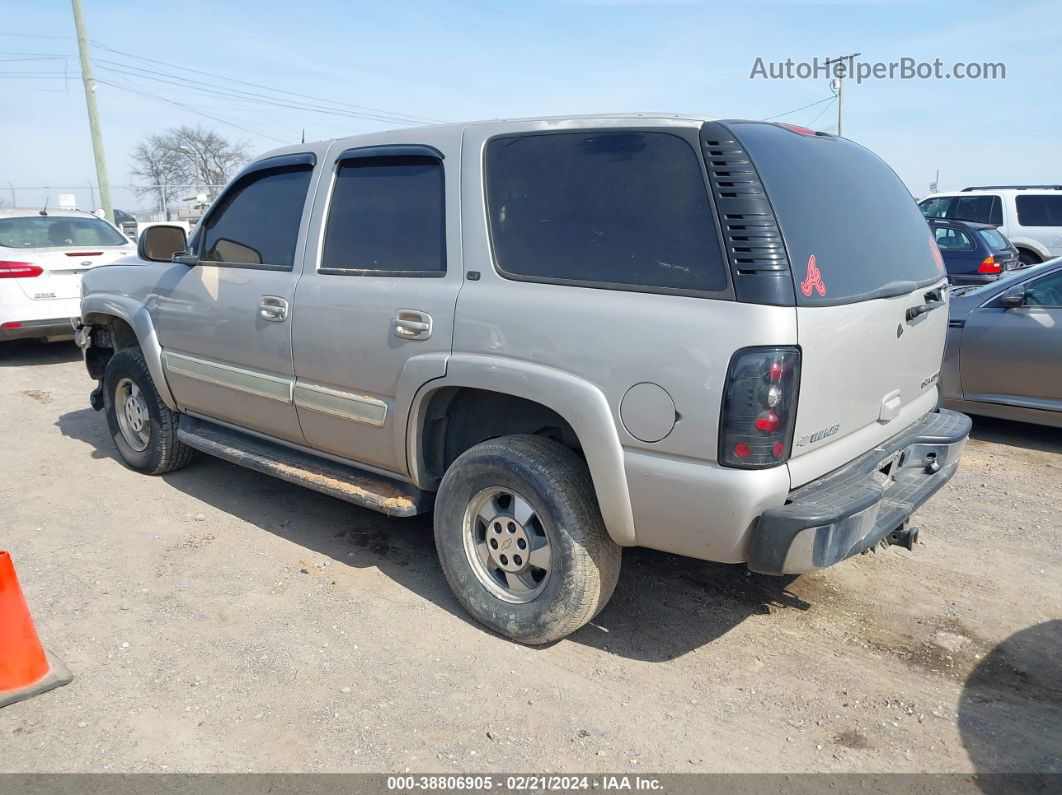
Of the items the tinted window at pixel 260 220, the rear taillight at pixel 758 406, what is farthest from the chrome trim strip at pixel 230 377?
the rear taillight at pixel 758 406

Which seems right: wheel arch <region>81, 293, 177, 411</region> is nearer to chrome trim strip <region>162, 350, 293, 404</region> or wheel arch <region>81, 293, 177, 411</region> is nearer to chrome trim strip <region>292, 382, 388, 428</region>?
chrome trim strip <region>162, 350, 293, 404</region>

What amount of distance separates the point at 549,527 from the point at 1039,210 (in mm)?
13999

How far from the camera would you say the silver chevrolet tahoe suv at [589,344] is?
2773mm

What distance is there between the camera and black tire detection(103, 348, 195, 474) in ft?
17.3

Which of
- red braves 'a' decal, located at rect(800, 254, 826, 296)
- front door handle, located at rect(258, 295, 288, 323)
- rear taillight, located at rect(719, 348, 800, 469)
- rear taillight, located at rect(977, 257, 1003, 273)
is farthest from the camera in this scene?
rear taillight, located at rect(977, 257, 1003, 273)

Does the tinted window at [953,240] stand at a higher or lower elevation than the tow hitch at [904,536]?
higher

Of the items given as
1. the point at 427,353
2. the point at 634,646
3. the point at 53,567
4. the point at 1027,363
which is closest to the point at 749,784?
the point at 634,646

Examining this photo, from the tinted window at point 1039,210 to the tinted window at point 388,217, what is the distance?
13461mm

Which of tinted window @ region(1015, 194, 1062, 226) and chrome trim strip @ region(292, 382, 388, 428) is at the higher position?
tinted window @ region(1015, 194, 1062, 226)

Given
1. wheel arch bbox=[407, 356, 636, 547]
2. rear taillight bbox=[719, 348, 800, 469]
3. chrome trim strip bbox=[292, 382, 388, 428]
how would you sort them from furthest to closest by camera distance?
1. chrome trim strip bbox=[292, 382, 388, 428]
2. wheel arch bbox=[407, 356, 636, 547]
3. rear taillight bbox=[719, 348, 800, 469]

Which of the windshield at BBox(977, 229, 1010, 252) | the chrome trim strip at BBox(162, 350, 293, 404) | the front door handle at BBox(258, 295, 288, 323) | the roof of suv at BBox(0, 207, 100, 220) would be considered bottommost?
the chrome trim strip at BBox(162, 350, 293, 404)

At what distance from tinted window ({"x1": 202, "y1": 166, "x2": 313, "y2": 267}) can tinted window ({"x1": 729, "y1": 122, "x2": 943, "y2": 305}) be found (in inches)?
93.5

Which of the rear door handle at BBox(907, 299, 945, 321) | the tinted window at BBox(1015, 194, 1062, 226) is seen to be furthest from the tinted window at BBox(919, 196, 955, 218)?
the rear door handle at BBox(907, 299, 945, 321)

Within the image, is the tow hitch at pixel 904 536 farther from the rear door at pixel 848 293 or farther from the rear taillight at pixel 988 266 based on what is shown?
the rear taillight at pixel 988 266
